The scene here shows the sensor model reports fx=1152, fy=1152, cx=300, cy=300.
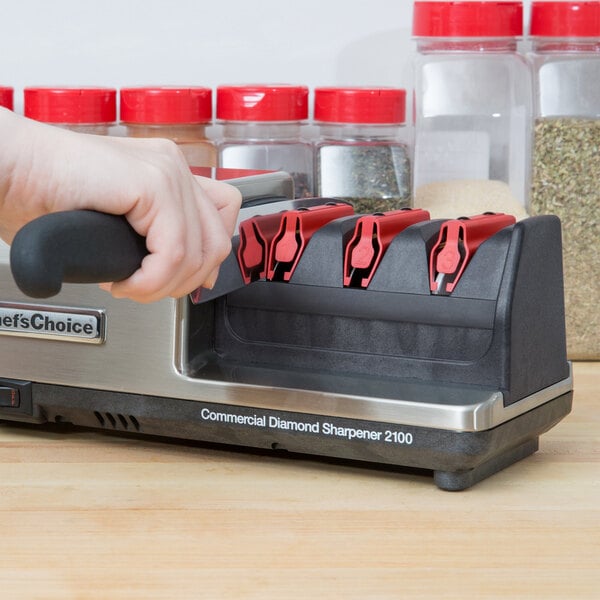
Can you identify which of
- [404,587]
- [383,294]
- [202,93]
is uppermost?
[202,93]

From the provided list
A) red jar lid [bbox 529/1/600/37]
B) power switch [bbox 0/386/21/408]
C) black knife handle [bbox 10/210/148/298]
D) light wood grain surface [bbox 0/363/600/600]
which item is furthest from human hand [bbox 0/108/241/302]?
red jar lid [bbox 529/1/600/37]

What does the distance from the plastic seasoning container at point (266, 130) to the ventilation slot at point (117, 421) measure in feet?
1.15

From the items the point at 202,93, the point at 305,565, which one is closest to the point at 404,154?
the point at 202,93

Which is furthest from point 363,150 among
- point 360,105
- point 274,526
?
point 274,526

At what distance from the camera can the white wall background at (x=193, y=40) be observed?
108 centimetres

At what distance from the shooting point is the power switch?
725mm

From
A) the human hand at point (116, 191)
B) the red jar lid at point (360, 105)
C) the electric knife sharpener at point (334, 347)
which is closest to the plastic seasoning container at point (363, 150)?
the red jar lid at point (360, 105)

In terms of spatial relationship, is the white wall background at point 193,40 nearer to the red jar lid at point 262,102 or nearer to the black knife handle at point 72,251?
the red jar lid at point 262,102

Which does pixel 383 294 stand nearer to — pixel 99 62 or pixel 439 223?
pixel 439 223

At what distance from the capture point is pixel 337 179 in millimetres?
988

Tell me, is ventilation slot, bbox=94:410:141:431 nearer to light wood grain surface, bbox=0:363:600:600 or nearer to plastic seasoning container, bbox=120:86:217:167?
light wood grain surface, bbox=0:363:600:600

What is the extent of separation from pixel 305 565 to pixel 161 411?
0.57ft

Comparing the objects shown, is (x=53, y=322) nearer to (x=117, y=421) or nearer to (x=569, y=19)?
(x=117, y=421)

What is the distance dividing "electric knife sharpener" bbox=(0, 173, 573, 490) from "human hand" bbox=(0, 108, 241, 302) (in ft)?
0.48
